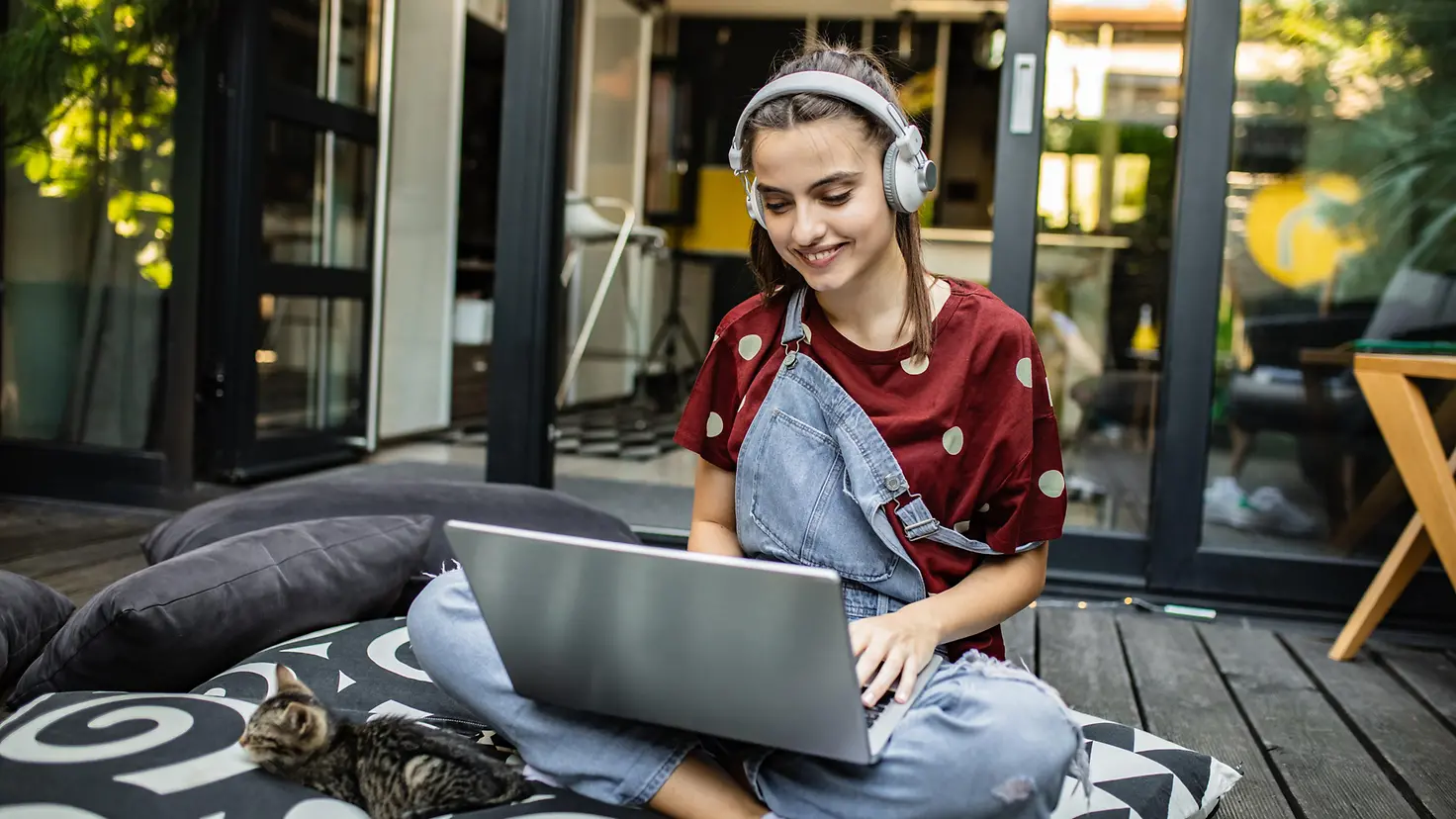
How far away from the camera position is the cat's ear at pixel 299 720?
1191mm

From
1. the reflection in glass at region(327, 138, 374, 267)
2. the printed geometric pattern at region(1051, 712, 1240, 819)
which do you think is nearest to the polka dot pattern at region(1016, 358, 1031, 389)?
the printed geometric pattern at region(1051, 712, 1240, 819)

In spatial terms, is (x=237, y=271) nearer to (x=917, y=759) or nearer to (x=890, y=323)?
(x=890, y=323)

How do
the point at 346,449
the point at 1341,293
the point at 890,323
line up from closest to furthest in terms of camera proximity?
the point at 890,323 < the point at 1341,293 < the point at 346,449

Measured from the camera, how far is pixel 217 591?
1.58 m

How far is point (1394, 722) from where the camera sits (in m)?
2.08

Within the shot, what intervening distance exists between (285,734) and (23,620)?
74cm

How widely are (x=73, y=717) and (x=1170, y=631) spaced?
2.16 m

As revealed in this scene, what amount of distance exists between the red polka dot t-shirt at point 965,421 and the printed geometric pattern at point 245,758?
274 millimetres

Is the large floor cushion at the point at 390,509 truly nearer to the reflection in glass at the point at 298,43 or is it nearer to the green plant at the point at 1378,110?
the reflection in glass at the point at 298,43

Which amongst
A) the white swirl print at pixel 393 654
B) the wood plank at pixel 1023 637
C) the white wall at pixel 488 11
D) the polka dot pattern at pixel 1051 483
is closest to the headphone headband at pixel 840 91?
the polka dot pattern at pixel 1051 483

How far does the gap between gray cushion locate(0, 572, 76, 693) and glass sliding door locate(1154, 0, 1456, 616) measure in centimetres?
227

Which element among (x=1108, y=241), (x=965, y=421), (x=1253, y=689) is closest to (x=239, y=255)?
(x=1108, y=241)

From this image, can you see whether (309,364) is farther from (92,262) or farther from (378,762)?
(378,762)

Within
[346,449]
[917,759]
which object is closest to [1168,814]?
[917,759]
